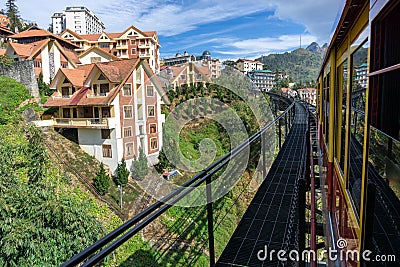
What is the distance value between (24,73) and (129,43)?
12.7 meters

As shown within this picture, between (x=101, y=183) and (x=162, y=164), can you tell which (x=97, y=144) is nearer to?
(x=101, y=183)

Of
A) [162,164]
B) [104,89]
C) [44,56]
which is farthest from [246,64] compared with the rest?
[104,89]

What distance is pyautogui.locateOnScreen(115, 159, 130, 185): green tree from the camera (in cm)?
1341

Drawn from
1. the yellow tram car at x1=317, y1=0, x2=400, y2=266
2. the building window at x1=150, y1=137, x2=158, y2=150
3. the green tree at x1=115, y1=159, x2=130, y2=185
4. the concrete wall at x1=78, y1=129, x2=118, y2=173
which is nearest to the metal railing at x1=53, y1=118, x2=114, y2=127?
the concrete wall at x1=78, y1=129, x2=118, y2=173

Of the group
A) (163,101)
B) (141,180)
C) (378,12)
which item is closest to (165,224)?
(141,180)

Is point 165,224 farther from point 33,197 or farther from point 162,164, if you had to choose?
point 33,197

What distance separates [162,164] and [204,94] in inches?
440

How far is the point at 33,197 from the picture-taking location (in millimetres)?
5938

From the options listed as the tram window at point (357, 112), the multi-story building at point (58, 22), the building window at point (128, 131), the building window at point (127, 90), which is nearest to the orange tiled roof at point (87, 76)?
the building window at point (127, 90)

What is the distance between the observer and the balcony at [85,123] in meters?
13.8

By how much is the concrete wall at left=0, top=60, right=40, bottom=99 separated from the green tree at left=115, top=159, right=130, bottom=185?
6.84 metres

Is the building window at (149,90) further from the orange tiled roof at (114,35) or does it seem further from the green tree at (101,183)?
the orange tiled roof at (114,35)

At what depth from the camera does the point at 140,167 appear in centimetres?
1439

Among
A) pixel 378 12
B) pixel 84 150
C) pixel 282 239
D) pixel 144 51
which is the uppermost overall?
pixel 144 51
